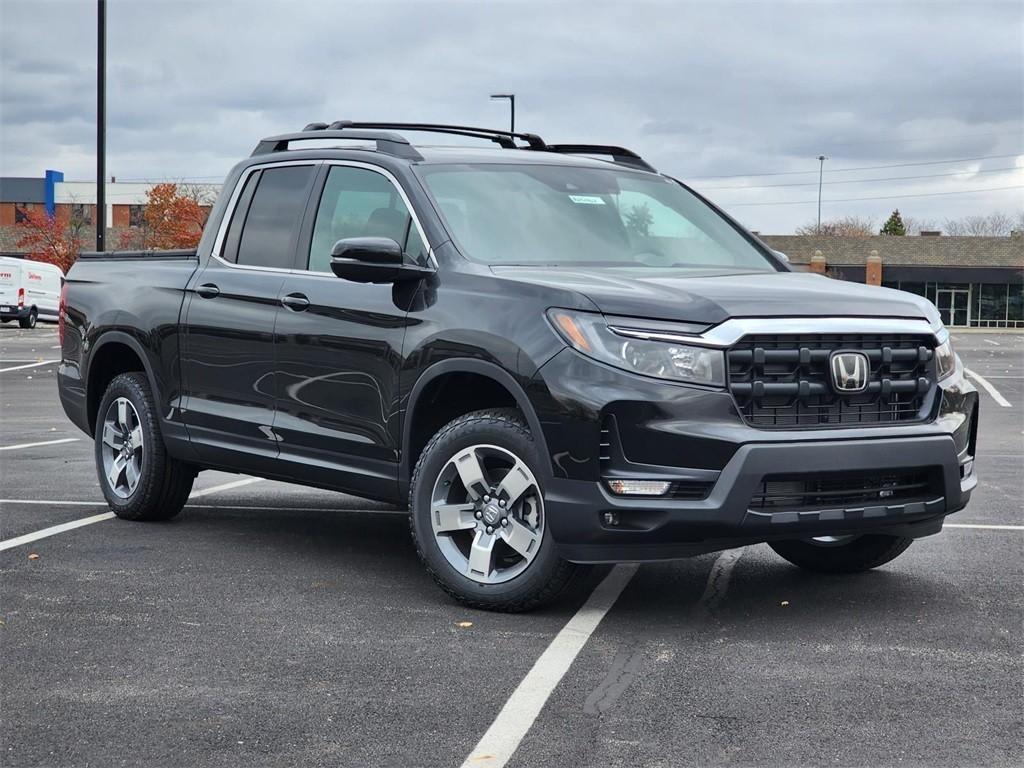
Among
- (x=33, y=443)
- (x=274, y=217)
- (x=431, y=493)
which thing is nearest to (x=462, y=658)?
(x=431, y=493)

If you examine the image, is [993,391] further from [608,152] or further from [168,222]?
[168,222]

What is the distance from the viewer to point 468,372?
6.08m

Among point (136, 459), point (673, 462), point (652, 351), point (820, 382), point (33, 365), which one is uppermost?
point (652, 351)

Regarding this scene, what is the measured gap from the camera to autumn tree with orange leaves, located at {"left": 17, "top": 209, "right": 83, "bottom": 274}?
253 ft

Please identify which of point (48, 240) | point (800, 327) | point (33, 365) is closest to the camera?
point (800, 327)

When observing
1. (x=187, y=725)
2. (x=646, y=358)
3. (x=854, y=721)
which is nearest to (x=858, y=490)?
(x=646, y=358)

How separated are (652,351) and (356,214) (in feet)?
7.04

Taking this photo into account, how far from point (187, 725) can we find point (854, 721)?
2031 mm

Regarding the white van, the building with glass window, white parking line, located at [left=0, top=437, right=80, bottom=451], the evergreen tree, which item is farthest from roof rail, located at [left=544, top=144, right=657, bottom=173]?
the evergreen tree

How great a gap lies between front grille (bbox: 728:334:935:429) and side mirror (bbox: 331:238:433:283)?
1.56 metres

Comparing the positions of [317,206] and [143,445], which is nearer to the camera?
[317,206]

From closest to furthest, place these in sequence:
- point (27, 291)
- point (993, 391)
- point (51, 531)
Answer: point (51, 531) → point (993, 391) → point (27, 291)

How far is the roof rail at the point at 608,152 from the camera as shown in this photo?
7887 millimetres

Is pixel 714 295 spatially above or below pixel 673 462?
above
